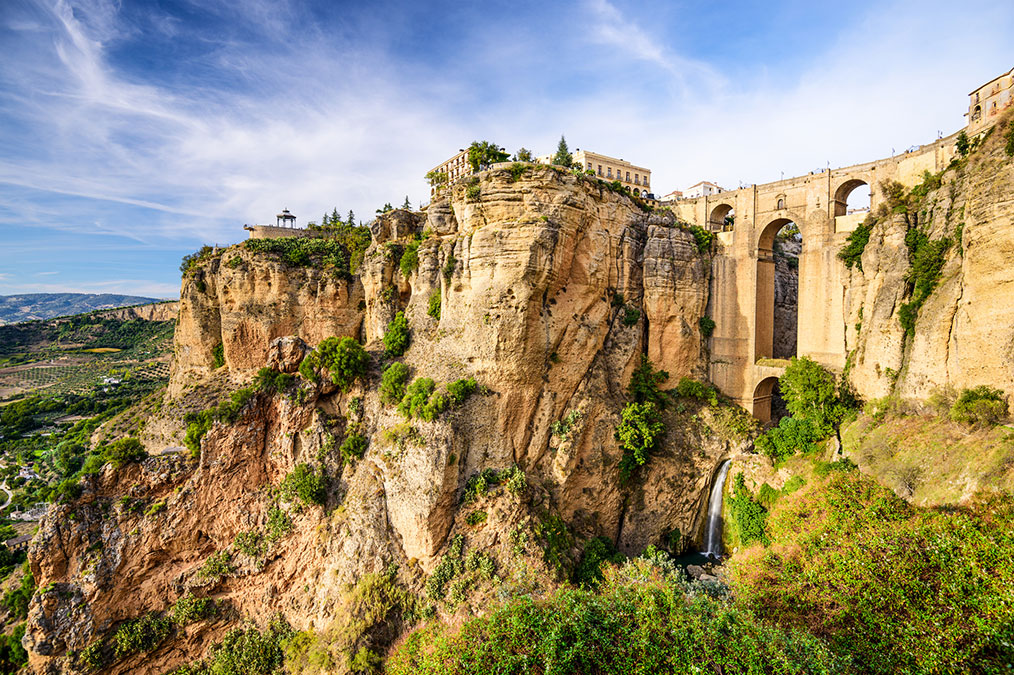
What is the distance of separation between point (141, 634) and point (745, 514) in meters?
29.4

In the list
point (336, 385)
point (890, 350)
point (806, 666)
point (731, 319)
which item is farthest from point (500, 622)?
point (731, 319)

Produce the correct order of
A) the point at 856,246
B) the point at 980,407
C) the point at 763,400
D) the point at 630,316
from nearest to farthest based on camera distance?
1. the point at 980,407
2. the point at 856,246
3. the point at 630,316
4. the point at 763,400

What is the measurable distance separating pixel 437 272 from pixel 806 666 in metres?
22.2

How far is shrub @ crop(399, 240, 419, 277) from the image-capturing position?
27.3m

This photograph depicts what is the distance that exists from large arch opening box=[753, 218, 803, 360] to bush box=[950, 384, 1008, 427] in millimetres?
11355

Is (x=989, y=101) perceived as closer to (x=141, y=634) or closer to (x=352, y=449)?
(x=352, y=449)

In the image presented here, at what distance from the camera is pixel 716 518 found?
88.7 feet

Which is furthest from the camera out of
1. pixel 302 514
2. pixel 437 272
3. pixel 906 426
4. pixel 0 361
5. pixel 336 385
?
pixel 0 361

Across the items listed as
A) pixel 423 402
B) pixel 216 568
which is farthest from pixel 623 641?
pixel 216 568

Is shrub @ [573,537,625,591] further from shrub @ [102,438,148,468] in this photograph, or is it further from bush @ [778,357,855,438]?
shrub @ [102,438,148,468]

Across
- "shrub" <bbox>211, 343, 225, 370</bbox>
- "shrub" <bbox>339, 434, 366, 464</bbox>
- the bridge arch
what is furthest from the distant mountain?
the bridge arch

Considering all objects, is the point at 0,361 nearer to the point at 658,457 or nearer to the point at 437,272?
the point at 437,272

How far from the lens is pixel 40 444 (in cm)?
4628

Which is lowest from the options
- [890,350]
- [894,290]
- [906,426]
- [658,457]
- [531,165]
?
[658,457]
